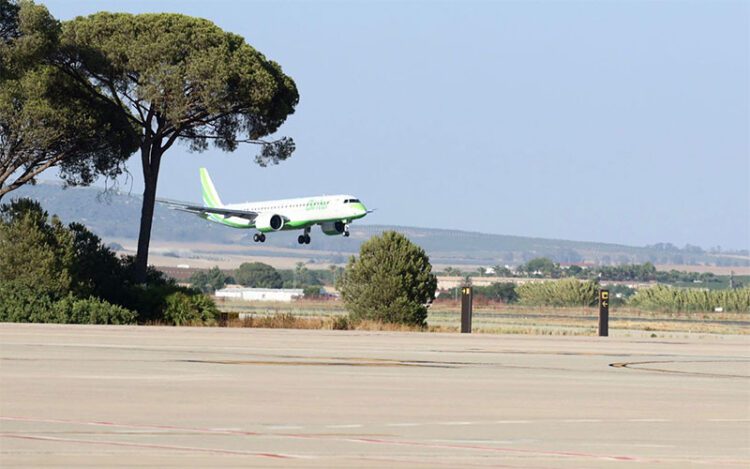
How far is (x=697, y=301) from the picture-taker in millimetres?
117125

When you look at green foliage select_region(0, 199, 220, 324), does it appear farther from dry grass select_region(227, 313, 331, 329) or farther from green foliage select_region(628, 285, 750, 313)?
green foliage select_region(628, 285, 750, 313)

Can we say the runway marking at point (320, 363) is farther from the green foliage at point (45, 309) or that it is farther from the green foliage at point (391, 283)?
the green foliage at point (391, 283)

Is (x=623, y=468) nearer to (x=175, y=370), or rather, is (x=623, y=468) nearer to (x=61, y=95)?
(x=175, y=370)

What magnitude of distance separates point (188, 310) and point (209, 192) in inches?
2407

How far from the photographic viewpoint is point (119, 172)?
193ft

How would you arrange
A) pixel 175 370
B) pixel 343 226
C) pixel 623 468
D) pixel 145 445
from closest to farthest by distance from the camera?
pixel 623 468 < pixel 145 445 < pixel 175 370 < pixel 343 226

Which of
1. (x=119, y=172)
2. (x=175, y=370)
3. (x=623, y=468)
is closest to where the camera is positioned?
(x=623, y=468)

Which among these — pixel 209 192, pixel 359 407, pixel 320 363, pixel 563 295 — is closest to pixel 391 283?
pixel 320 363

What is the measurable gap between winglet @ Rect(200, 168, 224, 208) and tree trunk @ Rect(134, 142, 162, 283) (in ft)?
184

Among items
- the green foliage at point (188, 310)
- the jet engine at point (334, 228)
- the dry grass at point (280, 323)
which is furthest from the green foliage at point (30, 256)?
the jet engine at point (334, 228)

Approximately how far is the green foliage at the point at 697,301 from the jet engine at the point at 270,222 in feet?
131

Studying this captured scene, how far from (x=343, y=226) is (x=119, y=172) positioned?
32694 mm

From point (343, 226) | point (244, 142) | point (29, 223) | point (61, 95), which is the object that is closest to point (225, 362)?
point (29, 223)

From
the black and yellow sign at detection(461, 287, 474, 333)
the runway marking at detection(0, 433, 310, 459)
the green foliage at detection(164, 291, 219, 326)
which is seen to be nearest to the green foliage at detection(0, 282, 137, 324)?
the green foliage at detection(164, 291, 219, 326)
